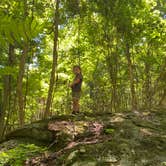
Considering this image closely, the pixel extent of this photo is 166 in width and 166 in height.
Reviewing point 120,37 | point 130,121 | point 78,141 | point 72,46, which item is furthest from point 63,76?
point 78,141

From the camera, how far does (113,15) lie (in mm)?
14344

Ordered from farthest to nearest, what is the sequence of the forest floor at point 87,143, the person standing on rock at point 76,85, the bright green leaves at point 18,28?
the person standing on rock at point 76,85
the bright green leaves at point 18,28
the forest floor at point 87,143

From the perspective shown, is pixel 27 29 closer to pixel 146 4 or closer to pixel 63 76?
pixel 146 4

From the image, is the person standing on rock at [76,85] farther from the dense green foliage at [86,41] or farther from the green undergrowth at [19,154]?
the dense green foliage at [86,41]

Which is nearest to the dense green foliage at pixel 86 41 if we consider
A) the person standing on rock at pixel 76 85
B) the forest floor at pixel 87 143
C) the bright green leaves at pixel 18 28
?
the person standing on rock at pixel 76 85

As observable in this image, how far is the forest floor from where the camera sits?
4305 millimetres

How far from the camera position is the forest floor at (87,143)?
430 centimetres

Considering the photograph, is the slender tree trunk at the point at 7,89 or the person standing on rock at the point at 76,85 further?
the slender tree trunk at the point at 7,89

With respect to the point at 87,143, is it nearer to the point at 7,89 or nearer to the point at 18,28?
the point at 18,28

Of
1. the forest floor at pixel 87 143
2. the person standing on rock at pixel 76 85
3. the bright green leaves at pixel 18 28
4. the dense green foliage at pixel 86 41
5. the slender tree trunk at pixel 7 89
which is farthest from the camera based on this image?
the slender tree trunk at pixel 7 89

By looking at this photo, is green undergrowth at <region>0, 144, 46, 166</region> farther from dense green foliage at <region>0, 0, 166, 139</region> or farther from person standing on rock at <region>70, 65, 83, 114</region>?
dense green foliage at <region>0, 0, 166, 139</region>

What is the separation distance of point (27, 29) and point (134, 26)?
9249mm

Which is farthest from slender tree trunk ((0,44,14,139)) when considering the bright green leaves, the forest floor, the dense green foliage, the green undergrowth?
the green undergrowth

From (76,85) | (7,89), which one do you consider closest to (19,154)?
(76,85)
